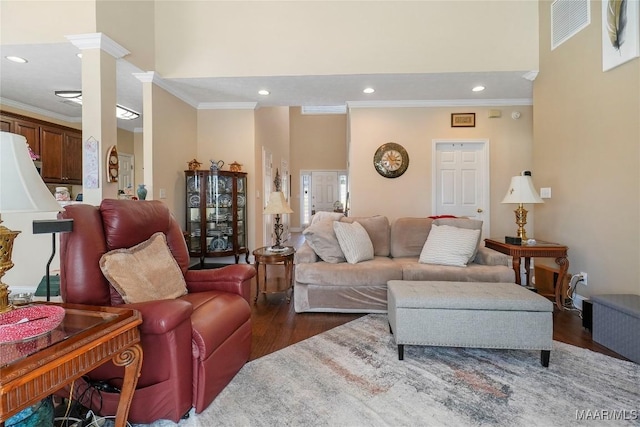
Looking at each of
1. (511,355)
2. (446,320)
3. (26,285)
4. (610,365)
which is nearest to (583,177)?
(610,365)

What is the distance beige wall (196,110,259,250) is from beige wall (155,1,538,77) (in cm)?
112

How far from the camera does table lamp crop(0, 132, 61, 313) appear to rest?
1.04 metres

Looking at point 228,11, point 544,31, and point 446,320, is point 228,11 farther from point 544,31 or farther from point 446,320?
point 446,320

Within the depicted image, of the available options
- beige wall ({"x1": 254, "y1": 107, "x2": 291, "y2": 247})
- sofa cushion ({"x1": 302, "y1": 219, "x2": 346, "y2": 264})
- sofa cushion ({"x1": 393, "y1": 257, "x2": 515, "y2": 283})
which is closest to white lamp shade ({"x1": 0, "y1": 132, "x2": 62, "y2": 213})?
sofa cushion ({"x1": 302, "y1": 219, "x2": 346, "y2": 264})

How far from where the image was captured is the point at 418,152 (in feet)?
16.2

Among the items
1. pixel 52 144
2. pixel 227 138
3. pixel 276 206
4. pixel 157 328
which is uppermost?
pixel 227 138

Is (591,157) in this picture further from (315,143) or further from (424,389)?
(315,143)

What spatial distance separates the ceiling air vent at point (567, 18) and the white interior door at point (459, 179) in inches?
71.0

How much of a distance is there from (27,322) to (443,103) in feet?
17.1

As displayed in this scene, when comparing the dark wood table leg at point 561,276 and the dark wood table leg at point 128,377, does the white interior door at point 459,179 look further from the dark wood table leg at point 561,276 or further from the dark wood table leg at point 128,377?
the dark wood table leg at point 128,377

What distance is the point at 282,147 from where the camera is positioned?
7.87 metres

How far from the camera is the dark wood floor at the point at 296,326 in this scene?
2.26 metres

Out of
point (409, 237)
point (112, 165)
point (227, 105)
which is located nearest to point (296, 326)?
point (409, 237)

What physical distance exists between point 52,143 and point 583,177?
7.07 m
